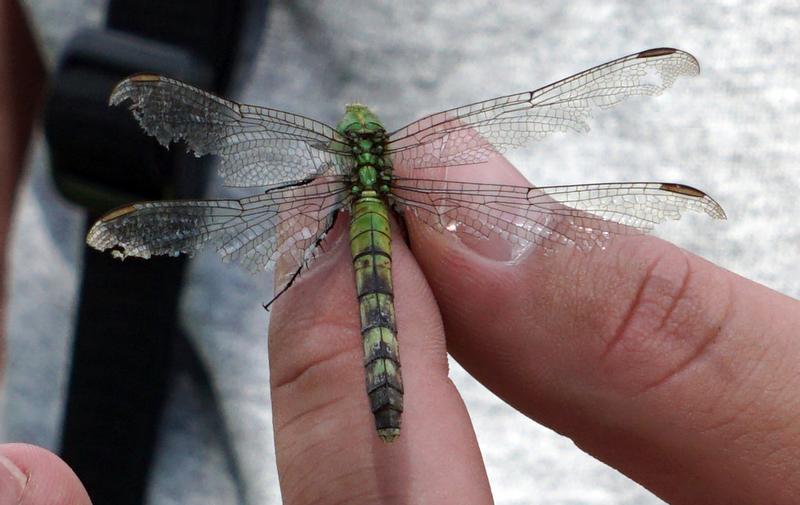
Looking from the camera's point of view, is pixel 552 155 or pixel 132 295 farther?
pixel 552 155

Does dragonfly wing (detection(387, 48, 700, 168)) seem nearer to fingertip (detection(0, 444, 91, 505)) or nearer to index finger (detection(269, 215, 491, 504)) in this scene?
index finger (detection(269, 215, 491, 504))

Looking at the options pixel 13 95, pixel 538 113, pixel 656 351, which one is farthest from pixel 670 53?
pixel 13 95

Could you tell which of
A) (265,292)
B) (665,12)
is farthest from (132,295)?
(665,12)

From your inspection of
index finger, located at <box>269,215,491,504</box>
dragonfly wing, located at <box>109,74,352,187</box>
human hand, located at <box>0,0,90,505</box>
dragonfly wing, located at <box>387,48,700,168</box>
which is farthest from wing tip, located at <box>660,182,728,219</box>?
human hand, located at <box>0,0,90,505</box>

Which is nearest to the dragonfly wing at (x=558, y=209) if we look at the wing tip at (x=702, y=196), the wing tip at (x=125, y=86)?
the wing tip at (x=702, y=196)

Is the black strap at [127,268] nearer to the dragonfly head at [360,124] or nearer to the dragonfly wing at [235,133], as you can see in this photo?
the dragonfly wing at [235,133]

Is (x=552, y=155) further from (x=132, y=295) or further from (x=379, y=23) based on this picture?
(x=132, y=295)
